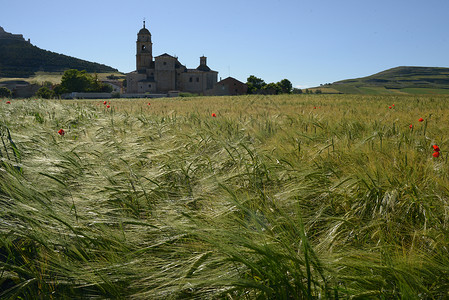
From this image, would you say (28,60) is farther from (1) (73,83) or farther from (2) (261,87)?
(2) (261,87)

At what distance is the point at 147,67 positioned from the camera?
54625 millimetres

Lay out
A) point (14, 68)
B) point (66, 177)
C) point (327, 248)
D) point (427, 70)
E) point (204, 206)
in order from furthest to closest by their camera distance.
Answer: point (427, 70), point (14, 68), point (66, 177), point (204, 206), point (327, 248)

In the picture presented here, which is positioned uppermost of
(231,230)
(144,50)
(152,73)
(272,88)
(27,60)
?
(27,60)

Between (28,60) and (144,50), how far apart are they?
57635 mm

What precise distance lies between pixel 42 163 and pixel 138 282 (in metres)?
1.40

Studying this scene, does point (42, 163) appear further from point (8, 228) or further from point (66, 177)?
point (8, 228)

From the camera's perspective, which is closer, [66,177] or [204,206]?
[204,206]

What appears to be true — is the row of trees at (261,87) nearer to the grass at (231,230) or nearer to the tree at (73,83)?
the tree at (73,83)

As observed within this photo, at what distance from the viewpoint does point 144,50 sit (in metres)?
54.0

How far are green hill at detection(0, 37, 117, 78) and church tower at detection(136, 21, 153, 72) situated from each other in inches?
1770

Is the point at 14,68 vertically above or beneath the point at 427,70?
beneath

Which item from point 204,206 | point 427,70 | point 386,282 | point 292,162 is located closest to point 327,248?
point 386,282

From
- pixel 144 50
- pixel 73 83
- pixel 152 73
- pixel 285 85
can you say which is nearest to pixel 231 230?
pixel 152 73

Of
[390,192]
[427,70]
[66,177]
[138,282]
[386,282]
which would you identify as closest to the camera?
[386,282]
